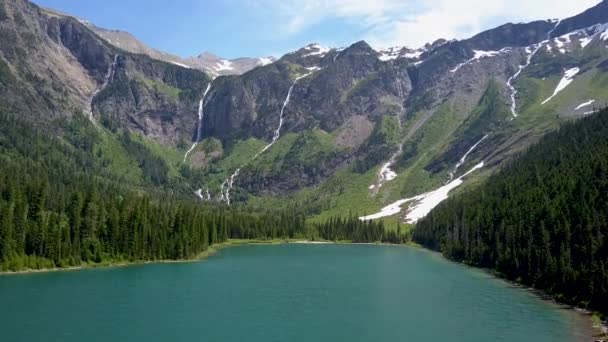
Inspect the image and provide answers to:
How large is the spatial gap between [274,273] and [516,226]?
61.1m

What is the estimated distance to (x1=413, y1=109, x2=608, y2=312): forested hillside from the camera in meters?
102

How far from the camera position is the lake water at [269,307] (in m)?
75.4

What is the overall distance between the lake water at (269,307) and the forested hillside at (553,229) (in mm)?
6179

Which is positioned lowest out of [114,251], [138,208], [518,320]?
[518,320]

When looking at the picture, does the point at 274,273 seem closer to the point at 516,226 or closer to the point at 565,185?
the point at 516,226

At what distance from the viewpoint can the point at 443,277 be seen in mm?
137375

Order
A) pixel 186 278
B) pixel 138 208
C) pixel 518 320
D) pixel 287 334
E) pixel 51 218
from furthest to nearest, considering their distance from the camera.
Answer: pixel 138 208 → pixel 51 218 → pixel 186 278 → pixel 518 320 → pixel 287 334

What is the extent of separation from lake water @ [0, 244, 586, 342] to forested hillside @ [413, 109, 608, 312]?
6.18 meters

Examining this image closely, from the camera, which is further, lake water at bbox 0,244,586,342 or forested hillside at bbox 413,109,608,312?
forested hillside at bbox 413,109,608,312

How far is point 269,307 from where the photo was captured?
93000 mm

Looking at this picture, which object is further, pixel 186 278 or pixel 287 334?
pixel 186 278

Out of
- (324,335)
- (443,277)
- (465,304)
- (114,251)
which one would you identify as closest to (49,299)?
(324,335)

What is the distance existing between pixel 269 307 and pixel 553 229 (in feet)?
223

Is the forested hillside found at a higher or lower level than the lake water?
higher
